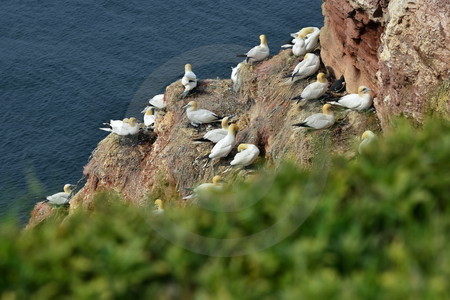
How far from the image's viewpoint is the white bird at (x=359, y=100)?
71.2ft

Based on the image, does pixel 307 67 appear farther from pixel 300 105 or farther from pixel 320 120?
pixel 320 120

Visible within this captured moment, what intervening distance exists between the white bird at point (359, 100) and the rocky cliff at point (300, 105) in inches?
12.9

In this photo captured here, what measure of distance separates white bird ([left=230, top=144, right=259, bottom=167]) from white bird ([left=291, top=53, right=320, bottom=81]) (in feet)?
13.7

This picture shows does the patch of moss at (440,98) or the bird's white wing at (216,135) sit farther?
A: the bird's white wing at (216,135)

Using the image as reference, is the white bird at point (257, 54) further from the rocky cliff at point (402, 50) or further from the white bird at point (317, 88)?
the rocky cliff at point (402, 50)

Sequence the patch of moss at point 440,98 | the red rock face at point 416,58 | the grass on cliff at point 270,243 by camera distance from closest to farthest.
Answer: the grass on cliff at point 270,243 < the patch of moss at point 440,98 < the red rock face at point 416,58

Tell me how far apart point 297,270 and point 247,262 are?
0.58 meters

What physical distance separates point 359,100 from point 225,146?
4.63m

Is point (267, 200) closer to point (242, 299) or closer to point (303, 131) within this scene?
point (242, 299)

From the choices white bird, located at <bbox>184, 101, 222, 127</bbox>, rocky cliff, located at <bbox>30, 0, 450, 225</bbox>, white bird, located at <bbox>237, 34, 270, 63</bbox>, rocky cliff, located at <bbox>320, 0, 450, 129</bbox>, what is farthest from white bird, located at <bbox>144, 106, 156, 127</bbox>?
rocky cliff, located at <bbox>320, 0, 450, 129</bbox>

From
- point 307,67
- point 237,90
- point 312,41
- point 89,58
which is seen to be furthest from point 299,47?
point 89,58

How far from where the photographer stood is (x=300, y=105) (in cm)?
2411

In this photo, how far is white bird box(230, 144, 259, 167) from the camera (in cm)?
2202

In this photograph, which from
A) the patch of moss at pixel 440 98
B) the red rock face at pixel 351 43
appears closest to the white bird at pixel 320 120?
the red rock face at pixel 351 43
